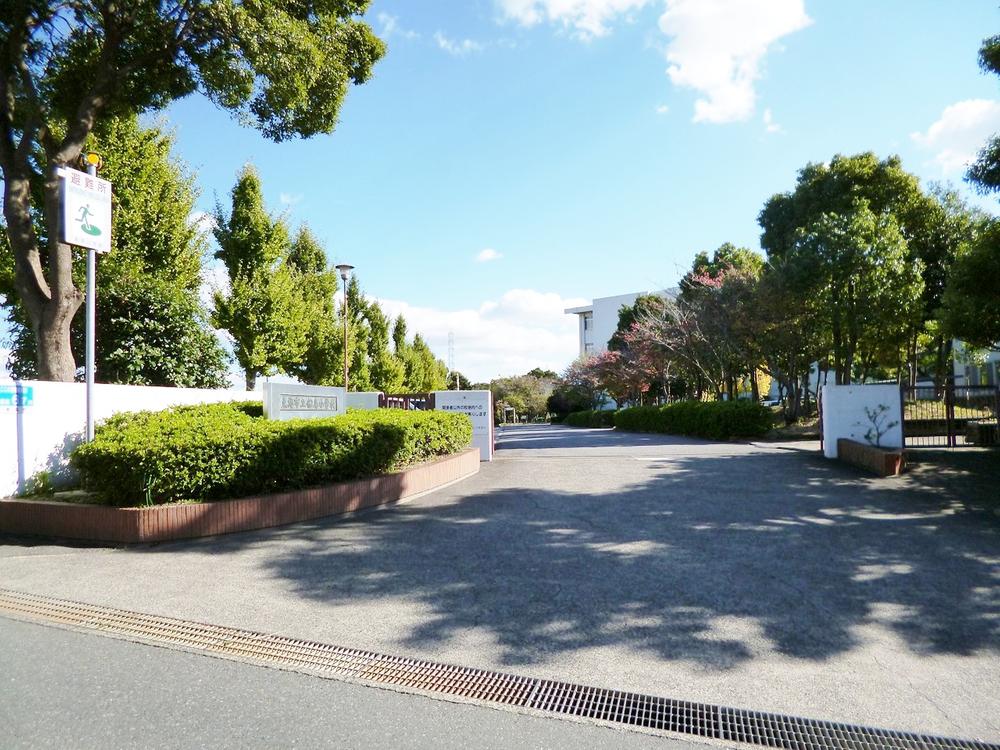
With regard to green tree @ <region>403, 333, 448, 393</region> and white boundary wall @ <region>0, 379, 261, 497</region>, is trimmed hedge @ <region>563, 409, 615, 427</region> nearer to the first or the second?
green tree @ <region>403, 333, 448, 393</region>

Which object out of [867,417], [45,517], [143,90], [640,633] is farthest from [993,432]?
[143,90]

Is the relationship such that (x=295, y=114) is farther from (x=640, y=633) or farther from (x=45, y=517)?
(x=640, y=633)

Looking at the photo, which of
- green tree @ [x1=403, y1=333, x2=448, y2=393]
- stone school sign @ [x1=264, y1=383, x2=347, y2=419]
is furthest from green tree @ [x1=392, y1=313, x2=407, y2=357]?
stone school sign @ [x1=264, y1=383, x2=347, y2=419]

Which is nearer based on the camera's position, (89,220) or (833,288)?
(89,220)

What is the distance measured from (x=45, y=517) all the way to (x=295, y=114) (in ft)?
27.7

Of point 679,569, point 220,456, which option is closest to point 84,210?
point 220,456

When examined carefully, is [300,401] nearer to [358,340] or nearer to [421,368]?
[358,340]

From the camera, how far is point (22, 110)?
10.8 m

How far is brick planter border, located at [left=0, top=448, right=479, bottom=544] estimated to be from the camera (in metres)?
7.08

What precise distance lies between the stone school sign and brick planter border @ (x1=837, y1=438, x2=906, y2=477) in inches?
373

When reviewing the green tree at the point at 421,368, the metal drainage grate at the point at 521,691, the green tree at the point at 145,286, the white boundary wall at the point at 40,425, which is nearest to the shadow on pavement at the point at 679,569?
the metal drainage grate at the point at 521,691

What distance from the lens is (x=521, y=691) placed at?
3684 millimetres

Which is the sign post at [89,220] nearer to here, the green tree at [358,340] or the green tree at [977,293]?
the green tree at [977,293]

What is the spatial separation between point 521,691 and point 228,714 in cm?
155
